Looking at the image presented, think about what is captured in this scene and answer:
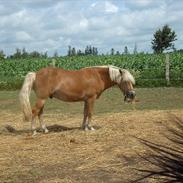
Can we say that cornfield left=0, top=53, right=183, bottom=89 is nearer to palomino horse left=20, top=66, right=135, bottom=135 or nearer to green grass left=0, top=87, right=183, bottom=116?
green grass left=0, top=87, right=183, bottom=116

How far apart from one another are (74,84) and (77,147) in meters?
1.89

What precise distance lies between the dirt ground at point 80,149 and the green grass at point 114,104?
2012 mm

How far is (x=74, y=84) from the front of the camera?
8.87 meters

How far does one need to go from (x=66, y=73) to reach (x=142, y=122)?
171 cm

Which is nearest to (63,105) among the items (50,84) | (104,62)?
(50,84)

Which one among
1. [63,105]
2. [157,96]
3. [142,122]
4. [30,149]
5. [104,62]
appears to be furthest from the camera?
[104,62]

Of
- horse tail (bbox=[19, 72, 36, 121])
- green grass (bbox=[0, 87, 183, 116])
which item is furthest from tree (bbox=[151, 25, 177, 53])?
horse tail (bbox=[19, 72, 36, 121])

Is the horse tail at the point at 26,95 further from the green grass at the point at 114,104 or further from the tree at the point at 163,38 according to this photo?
the tree at the point at 163,38

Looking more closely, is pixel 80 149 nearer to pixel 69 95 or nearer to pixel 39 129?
pixel 69 95

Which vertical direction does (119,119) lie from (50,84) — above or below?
below

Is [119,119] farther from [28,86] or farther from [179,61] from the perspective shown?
[179,61]

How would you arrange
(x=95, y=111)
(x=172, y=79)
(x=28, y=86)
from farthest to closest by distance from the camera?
(x=172, y=79) → (x=95, y=111) → (x=28, y=86)

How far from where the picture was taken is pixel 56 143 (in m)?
7.55

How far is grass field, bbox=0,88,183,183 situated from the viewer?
557cm
